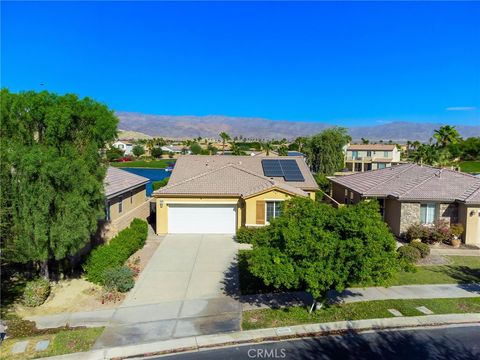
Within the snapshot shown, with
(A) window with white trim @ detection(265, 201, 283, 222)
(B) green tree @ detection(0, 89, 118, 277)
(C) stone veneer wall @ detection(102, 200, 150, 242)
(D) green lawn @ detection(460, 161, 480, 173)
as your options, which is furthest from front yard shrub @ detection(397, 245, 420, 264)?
(D) green lawn @ detection(460, 161, 480, 173)

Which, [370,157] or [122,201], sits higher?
[370,157]

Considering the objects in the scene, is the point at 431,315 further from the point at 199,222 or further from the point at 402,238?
the point at 199,222

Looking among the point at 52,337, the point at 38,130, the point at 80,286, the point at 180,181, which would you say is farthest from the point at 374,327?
the point at 180,181

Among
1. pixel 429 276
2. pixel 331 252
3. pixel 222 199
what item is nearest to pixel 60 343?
pixel 331 252

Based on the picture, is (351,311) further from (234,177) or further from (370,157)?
(370,157)

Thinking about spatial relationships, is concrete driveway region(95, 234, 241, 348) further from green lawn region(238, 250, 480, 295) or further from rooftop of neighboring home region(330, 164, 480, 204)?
rooftop of neighboring home region(330, 164, 480, 204)

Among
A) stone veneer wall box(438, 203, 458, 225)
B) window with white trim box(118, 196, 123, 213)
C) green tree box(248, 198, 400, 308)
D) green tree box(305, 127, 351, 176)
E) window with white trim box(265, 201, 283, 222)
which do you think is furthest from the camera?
green tree box(305, 127, 351, 176)

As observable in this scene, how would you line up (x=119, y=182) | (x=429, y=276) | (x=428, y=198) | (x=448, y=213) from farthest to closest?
1. (x=119, y=182)
2. (x=448, y=213)
3. (x=428, y=198)
4. (x=429, y=276)
